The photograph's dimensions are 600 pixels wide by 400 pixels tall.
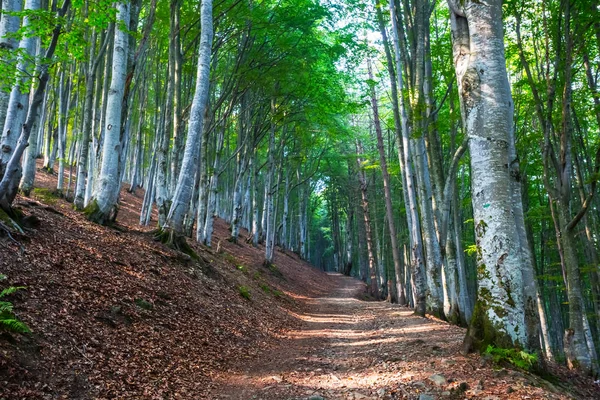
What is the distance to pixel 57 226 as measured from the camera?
707 cm

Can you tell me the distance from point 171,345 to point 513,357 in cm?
452

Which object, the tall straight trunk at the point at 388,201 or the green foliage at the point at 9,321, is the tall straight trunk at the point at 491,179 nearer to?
the green foliage at the point at 9,321

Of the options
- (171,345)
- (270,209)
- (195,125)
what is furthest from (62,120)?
(171,345)

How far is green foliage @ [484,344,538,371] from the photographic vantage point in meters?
4.15

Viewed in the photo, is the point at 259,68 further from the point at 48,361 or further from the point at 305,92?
the point at 48,361

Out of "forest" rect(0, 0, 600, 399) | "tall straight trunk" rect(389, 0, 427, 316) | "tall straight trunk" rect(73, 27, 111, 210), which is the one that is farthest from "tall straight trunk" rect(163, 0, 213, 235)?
"tall straight trunk" rect(389, 0, 427, 316)

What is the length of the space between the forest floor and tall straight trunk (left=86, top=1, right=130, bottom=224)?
0.51m

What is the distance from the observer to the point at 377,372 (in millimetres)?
5375

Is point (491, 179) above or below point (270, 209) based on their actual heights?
below

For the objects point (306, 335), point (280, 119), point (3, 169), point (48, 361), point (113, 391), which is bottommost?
point (306, 335)

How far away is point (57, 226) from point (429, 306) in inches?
379

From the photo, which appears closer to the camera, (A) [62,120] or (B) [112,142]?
(B) [112,142]

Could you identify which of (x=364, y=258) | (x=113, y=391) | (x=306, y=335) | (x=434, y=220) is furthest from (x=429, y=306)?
(x=364, y=258)

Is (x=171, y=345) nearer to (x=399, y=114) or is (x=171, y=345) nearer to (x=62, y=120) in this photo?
(x=399, y=114)
